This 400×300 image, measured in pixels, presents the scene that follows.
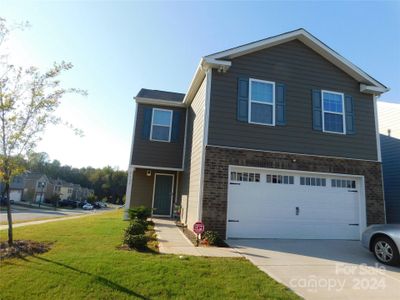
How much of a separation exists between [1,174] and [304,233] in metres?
8.89

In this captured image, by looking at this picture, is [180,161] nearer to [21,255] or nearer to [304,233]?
[304,233]

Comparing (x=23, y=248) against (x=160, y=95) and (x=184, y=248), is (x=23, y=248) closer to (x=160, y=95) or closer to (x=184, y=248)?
(x=184, y=248)

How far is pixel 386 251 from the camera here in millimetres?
6656

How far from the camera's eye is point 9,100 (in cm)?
708

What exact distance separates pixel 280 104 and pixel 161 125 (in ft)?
20.1

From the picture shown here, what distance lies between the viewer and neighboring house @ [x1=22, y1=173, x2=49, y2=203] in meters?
57.7

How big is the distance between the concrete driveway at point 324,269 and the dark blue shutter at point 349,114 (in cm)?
419

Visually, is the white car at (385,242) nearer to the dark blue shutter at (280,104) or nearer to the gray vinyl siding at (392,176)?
the dark blue shutter at (280,104)

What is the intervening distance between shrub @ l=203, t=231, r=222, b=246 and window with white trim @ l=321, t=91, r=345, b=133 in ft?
18.2

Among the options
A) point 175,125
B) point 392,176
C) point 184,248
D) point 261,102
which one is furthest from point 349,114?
point 184,248

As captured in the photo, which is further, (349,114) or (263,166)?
(349,114)

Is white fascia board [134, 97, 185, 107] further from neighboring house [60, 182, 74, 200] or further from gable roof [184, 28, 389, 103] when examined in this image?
neighboring house [60, 182, 74, 200]

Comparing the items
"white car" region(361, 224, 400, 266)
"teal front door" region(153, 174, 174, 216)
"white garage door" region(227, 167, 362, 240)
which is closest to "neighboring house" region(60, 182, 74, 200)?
"teal front door" region(153, 174, 174, 216)

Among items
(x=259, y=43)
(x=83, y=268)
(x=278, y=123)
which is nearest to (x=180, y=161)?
(x=278, y=123)
